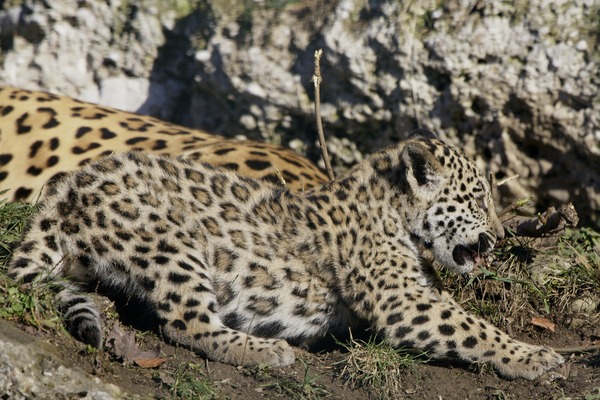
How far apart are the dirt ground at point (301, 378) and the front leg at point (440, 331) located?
100 millimetres

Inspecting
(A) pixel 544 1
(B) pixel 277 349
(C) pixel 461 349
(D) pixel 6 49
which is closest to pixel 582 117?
(A) pixel 544 1

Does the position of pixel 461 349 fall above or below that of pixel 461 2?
below

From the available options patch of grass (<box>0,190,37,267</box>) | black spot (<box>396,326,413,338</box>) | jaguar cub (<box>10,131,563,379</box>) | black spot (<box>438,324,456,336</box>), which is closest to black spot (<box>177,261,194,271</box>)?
jaguar cub (<box>10,131,563,379</box>)

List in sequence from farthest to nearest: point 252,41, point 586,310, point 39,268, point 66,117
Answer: point 252,41, point 66,117, point 586,310, point 39,268

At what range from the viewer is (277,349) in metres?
6.25

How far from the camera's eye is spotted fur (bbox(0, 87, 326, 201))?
27.9 feet

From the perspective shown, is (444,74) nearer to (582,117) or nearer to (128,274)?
(582,117)

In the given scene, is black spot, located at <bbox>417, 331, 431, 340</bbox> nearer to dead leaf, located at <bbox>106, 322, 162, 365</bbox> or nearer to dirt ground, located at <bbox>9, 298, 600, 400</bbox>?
dirt ground, located at <bbox>9, 298, 600, 400</bbox>

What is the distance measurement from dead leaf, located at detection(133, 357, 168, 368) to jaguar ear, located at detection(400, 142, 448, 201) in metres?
2.13

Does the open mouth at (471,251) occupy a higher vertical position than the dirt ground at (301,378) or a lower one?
higher

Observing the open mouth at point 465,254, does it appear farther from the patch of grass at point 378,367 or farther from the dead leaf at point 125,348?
the dead leaf at point 125,348

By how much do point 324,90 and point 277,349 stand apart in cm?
391

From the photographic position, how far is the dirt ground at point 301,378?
5.62m

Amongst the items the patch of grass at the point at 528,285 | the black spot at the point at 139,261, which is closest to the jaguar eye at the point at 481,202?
the patch of grass at the point at 528,285
